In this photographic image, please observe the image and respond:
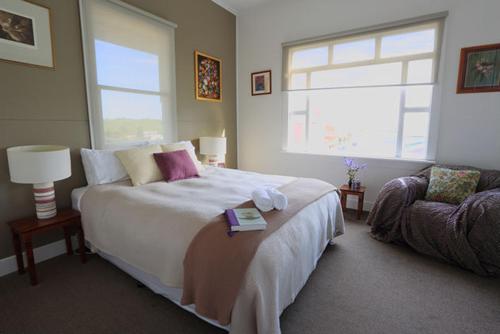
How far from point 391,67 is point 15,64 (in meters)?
3.98

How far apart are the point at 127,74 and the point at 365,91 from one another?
309cm

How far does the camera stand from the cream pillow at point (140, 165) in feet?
8.21

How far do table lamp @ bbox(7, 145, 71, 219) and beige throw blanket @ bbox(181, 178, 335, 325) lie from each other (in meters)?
1.38

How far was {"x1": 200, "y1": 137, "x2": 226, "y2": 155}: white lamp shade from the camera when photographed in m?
3.75

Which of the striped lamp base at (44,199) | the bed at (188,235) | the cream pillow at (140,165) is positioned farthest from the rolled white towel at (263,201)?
the striped lamp base at (44,199)

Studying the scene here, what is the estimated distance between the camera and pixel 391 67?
10.9ft

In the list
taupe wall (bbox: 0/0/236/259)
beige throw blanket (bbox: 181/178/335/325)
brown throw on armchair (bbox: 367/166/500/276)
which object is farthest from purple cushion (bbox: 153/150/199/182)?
brown throw on armchair (bbox: 367/166/500/276)

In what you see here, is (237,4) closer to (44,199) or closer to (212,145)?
(212,145)

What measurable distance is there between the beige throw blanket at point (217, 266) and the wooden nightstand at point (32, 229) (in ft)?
4.48

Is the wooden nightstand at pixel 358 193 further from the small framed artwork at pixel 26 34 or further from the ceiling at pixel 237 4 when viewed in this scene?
the small framed artwork at pixel 26 34

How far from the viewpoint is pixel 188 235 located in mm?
1521

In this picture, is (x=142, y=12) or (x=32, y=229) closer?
(x=32, y=229)

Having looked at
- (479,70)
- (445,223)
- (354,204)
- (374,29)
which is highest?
(374,29)

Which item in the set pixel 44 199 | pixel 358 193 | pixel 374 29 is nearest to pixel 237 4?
pixel 374 29
